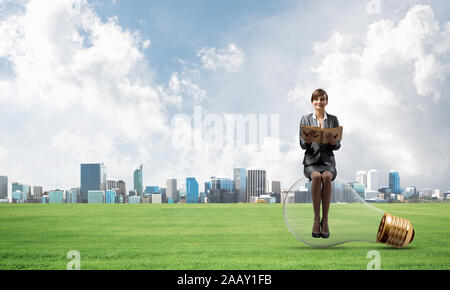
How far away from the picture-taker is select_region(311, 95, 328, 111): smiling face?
711 cm

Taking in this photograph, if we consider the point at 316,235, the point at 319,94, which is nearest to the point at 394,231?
the point at 316,235

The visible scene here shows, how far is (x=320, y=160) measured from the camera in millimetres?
6992

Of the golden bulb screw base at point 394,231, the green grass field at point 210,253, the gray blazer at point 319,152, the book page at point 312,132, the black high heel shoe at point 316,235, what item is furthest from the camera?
the golden bulb screw base at point 394,231

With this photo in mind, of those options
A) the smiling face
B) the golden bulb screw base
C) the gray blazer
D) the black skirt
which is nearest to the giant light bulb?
the golden bulb screw base

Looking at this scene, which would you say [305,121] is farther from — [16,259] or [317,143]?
[16,259]

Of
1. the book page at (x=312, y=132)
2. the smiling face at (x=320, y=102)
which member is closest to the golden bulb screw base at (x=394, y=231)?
the book page at (x=312, y=132)

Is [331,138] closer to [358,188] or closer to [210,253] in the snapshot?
[358,188]

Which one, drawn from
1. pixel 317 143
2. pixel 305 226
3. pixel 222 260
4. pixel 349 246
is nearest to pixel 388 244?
pixel 349 246

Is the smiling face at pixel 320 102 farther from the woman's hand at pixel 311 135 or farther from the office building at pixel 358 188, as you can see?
the office building at pixel 358 188

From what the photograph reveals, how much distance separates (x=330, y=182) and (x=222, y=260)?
2.64 m

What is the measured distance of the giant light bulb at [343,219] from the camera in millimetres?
7391

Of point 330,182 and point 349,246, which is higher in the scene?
point 330,182

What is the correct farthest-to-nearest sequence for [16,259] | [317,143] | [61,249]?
[61,249], [16,259], [317,143]

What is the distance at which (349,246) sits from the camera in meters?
8.34
